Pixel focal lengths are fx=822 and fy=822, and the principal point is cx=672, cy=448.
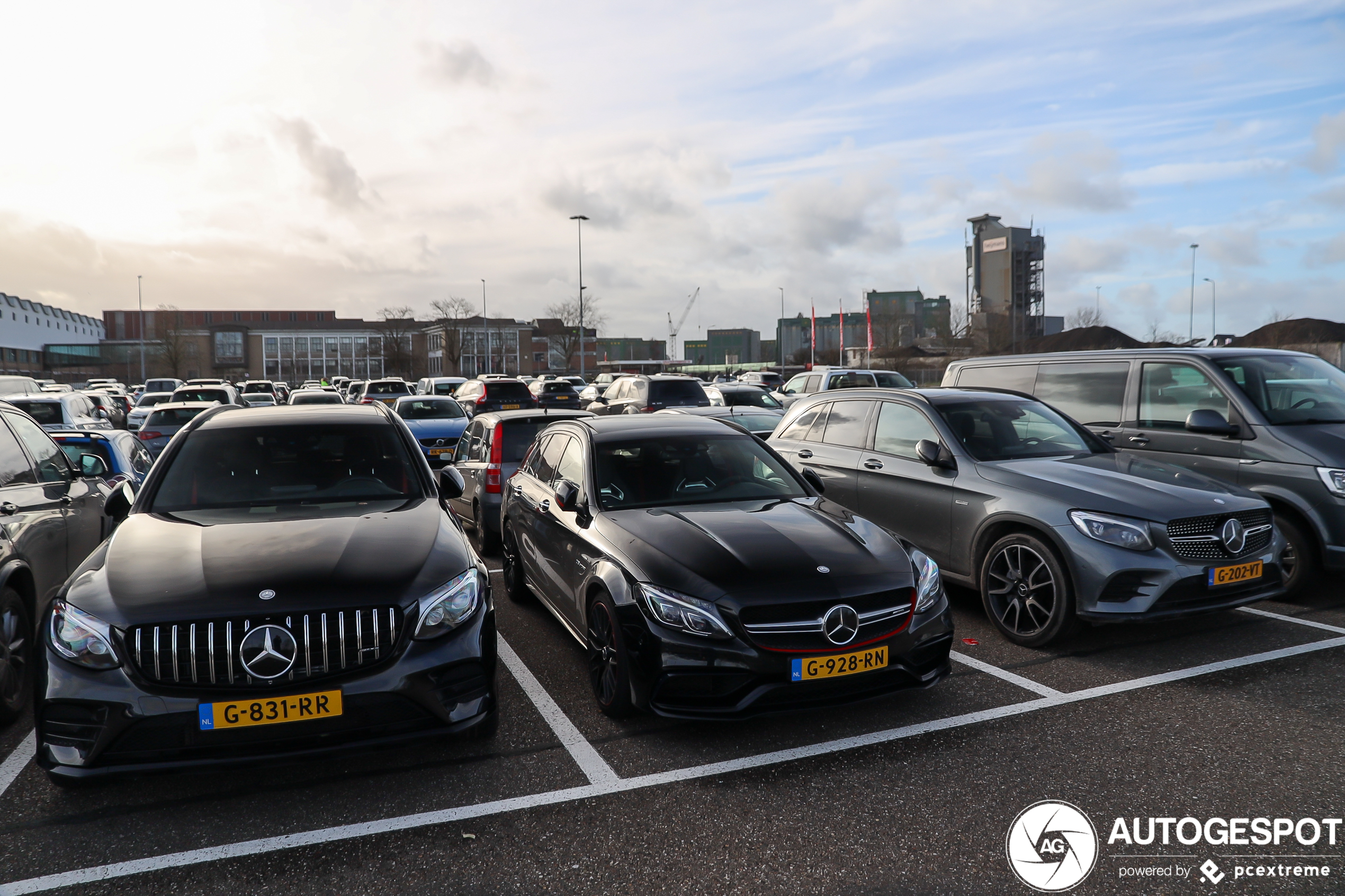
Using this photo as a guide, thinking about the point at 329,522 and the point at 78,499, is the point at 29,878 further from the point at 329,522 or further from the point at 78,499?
the point at 78,499

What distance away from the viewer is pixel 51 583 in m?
4.94

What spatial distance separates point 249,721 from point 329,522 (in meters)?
1.29

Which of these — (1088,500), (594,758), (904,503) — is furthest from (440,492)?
(1088,500)

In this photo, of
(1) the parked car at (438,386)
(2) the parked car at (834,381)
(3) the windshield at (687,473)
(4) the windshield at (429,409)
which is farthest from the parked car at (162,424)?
(2) the parked car at (834,381)

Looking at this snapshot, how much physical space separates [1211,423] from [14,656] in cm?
820

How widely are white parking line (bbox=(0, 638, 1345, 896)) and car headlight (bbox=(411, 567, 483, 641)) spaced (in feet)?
2.39

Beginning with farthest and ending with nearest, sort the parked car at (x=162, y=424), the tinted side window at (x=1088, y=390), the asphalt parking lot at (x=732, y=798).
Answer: the parked car at (x=162, y=424)
the tinted side window at (x=1088, y=390)
the asphalt parking lot at (x=732, y=798)

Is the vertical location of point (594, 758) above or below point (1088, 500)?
below

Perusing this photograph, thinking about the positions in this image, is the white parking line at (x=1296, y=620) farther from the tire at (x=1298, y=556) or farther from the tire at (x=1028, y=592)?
the tire at (x=1028, y=592)

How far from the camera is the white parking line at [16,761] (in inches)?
143

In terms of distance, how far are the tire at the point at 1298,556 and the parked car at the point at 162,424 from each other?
611 inches

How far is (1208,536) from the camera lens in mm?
5156

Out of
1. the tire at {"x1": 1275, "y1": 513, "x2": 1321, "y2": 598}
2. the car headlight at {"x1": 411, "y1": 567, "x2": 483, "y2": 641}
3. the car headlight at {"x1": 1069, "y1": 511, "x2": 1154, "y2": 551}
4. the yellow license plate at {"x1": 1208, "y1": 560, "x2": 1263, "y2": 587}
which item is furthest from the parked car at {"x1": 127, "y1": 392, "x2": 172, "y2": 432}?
the tire at {"x1": 1275, "y1": 513, "x2": 1321, "y2": 598}

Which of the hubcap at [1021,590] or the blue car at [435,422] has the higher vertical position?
the blue car at [435,422]
